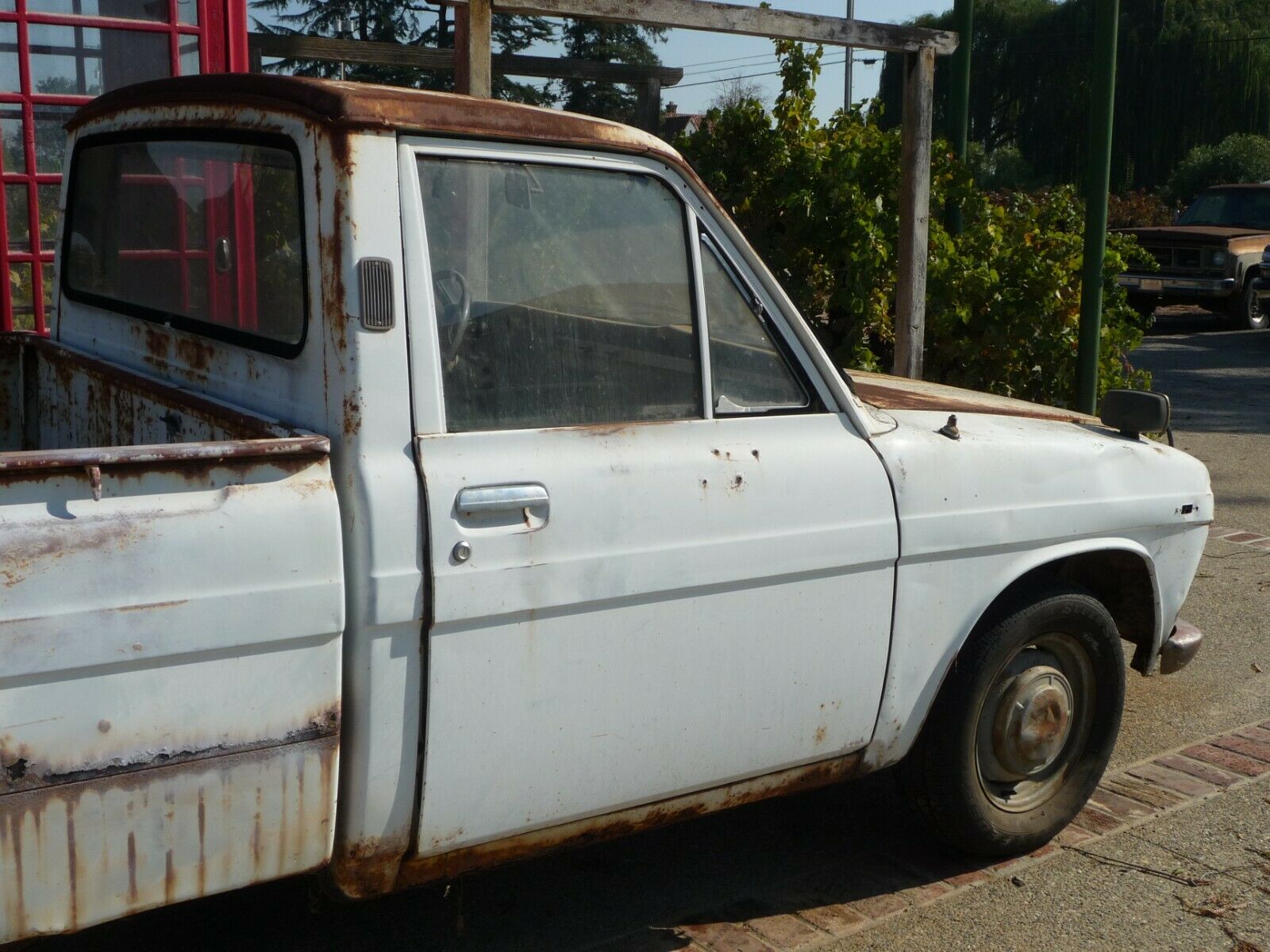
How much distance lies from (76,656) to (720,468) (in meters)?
1.29

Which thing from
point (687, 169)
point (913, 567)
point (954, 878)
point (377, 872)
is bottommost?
point (954, 878)

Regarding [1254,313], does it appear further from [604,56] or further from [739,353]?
[739,353]

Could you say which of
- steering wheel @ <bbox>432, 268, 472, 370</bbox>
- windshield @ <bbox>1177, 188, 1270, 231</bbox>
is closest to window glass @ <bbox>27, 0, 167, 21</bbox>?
steering wheel @ <bbox>432, 268, 472, 370</bbox>

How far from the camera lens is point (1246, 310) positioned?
17.1 meters

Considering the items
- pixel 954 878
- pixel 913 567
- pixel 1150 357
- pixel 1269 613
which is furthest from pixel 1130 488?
pixel 1150 357

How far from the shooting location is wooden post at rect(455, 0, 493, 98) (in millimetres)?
4695

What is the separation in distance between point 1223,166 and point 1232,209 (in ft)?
49.1

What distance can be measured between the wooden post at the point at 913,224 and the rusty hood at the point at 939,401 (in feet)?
8.43

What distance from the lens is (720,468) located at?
2.84 meters

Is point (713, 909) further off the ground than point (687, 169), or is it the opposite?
point (687, 169)

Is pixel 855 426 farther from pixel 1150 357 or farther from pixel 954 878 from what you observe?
pixel 1150 357

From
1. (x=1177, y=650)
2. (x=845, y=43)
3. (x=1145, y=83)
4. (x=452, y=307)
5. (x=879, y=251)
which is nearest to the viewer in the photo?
(x=452, y=307)

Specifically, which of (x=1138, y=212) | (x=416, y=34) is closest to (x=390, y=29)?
(x=416, y=34)

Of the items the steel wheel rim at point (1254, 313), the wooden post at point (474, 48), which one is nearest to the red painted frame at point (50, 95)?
the wooden post at point (474, 48)
